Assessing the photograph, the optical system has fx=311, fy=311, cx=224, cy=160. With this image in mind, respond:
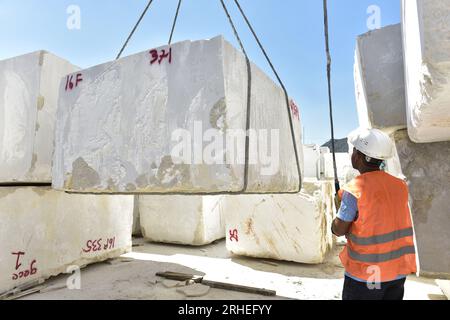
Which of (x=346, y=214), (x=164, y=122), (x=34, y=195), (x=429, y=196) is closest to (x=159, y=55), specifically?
(x=164, y=122)

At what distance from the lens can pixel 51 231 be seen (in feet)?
10.2

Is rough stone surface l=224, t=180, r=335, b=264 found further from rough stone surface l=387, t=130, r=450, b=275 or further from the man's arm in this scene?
the man's arm

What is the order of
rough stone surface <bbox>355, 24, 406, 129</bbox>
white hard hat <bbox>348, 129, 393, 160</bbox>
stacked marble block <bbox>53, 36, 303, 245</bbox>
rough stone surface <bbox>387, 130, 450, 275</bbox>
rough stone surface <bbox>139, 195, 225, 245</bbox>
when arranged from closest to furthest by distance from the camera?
stacked marble block <bbox>53, 36, 303, 245</bbox> < white hard hat <bbox>348, 129, 393, 160</bbox> < rough stone surface <bbox>387, 130, 450, 275</bbox> < rough stone surface <bbox>355, 24, 406, 129</bbox> < rough stone surface <bbox>139, 195, 225, 245</bbox>

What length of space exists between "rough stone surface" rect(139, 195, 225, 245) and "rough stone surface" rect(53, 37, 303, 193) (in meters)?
3.31

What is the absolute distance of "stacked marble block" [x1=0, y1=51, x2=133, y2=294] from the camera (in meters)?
2.50

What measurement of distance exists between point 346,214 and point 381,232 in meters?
0.19

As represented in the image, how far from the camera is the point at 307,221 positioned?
3666 mm

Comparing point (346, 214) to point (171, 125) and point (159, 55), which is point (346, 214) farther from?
point (159, 55)

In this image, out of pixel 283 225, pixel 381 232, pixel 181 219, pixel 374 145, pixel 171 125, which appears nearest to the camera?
pixel 171 125

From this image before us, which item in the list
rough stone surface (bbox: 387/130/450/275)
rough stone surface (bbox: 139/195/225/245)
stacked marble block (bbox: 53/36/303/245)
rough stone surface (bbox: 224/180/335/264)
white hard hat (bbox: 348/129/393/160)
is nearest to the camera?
stacked marble block (bbox: 53/36/303/245)

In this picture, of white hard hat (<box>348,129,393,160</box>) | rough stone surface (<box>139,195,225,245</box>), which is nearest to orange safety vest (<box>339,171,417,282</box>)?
white hard hat (<box>348,129,393,160</box>)

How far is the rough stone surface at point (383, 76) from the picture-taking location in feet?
7.07
